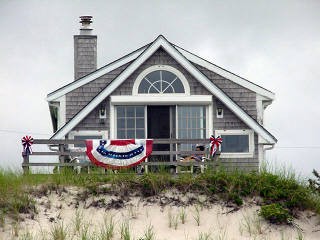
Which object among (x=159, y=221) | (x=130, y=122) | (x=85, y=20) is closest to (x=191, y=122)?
(x=130, y=122)

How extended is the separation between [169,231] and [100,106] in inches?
297

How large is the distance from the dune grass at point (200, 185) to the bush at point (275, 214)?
275 millimetres

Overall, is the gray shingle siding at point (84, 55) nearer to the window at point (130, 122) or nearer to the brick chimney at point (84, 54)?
the brick chimney at point (84, 54)

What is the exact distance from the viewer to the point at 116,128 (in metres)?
24.9

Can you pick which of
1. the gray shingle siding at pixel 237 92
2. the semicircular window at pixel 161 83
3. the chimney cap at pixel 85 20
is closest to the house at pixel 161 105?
the semicircular window at pixel 161 83

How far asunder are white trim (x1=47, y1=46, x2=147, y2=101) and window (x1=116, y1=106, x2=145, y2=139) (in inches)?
59.1

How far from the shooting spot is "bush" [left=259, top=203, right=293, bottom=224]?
18719 mm

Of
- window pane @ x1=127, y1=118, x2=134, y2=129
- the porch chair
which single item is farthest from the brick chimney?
the porch chair

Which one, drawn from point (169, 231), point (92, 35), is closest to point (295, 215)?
point (169, 231)

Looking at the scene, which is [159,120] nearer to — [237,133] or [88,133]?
[88,133]

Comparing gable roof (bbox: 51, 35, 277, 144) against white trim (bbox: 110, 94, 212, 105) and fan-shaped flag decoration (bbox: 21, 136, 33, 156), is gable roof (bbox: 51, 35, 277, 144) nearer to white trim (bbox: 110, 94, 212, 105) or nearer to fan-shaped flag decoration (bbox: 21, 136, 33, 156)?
white trim (bbox: 110, 94, 212, 105)

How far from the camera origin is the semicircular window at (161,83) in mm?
25047

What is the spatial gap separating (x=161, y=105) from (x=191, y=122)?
3.75ft

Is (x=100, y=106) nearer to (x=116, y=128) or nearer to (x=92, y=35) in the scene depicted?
(x=116, y=128)
